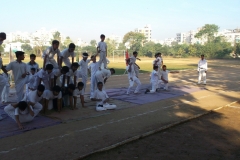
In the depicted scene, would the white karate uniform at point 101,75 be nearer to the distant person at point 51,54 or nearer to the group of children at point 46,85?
the group of children at point 46,85

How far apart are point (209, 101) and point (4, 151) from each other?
748cm

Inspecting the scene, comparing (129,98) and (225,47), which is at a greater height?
(225,47)

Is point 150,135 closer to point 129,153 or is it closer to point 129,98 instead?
point 129,153

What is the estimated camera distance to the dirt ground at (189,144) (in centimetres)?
455

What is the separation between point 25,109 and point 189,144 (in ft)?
12.6

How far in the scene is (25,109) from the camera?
617 centimetres

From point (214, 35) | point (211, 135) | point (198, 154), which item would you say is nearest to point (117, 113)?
point (211, 135)

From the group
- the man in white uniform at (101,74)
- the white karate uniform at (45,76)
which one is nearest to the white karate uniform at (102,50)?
the man in white uniform at (101,74)

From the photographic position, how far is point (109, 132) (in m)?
5.82

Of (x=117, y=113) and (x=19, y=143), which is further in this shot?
(x=117, y=113)

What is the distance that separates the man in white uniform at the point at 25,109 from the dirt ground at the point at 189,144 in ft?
8.03

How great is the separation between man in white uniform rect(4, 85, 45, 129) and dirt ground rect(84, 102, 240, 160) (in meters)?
2.45

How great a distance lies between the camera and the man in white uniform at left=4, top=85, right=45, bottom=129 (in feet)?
19.5

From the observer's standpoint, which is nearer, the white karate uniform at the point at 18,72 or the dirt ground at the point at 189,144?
the dirt ground at the point at 189,144
